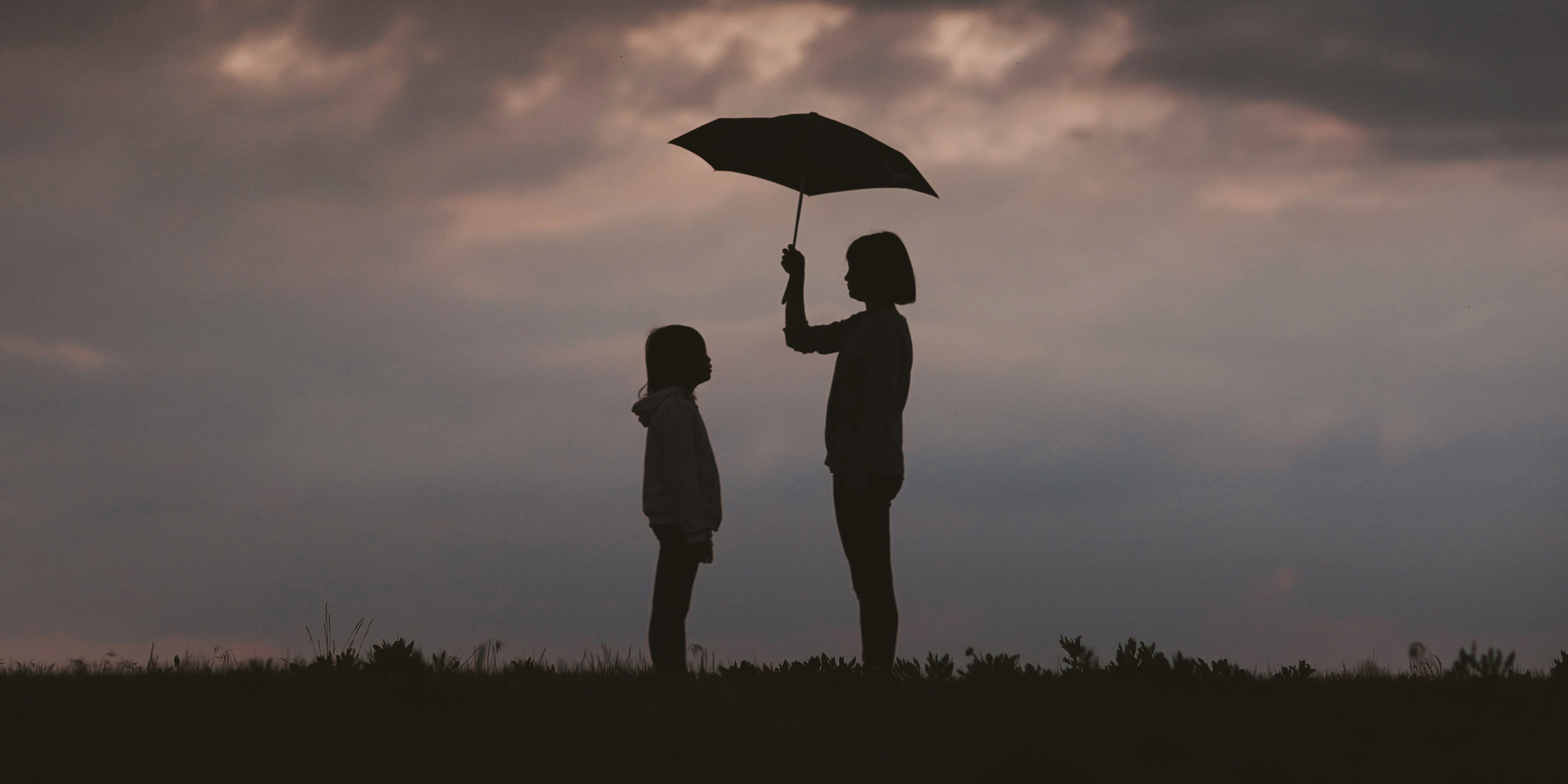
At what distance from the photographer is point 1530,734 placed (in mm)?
6707

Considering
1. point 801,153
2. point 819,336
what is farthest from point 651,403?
point 801,153

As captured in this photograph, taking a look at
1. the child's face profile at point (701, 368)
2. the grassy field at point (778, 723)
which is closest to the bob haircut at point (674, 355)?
the child's face profile at point (701, 368)

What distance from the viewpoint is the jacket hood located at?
875 centimetres

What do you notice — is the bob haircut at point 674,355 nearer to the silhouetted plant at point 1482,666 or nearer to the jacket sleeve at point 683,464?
the jacket sleeve at point 683,464

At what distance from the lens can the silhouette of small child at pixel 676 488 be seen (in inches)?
332

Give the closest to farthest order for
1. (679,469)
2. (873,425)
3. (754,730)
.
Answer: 1. (754,730)
2. (873,425)
3. (679,469)

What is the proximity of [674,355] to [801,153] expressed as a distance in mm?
1641

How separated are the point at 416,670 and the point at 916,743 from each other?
292 centimetres

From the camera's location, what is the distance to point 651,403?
Result: 8.80 meters

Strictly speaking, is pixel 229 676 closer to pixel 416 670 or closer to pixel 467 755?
pixel 416 670

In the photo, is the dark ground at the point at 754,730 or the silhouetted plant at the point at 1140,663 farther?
the silhouetted plant at the point at 1140,663

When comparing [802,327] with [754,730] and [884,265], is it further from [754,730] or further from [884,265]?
[754,730]

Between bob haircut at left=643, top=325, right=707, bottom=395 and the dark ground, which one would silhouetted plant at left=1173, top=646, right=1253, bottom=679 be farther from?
bob haircut at left=643, top=325, right=707, bottom=395

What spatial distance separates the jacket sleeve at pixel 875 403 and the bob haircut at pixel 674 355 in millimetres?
1297
